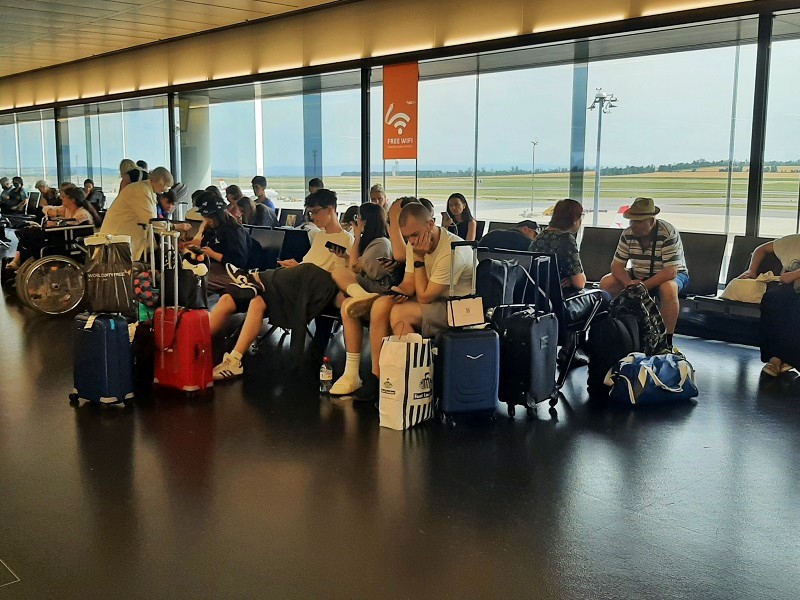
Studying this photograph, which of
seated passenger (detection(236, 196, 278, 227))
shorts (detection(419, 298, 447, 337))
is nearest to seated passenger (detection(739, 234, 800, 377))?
shorts (detection(419, 298, 447, 337))

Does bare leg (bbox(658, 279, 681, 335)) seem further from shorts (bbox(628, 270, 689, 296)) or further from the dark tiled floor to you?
the dark tiled floor

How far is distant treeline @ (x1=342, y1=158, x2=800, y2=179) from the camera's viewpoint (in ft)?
24.3

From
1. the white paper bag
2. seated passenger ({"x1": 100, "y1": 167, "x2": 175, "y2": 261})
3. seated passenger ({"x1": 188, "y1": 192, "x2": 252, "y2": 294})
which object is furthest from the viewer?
seated passenger ({"x1": 100, "y1": 167, "x2": 175, "y2": 261})

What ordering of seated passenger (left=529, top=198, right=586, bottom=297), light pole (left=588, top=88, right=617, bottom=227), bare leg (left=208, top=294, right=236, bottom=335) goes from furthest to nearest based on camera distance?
light pole (left=588, top=88, right=617, bottom=227), bare leg (left=208, top=294, right=236, bottom=335), seated passenger (left=529, top=198, right=586, bottom=297)

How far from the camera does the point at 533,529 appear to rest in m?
3.27

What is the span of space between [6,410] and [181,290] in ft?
4.37

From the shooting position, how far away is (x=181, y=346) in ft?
17.2

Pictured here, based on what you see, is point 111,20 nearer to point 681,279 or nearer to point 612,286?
point 612,286

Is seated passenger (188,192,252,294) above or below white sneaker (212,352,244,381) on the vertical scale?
above

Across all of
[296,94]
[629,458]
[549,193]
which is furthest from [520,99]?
[629,458]

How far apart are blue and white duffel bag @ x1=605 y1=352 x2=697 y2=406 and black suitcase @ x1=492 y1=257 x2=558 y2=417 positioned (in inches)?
19.3

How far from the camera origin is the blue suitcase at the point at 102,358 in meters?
4.86

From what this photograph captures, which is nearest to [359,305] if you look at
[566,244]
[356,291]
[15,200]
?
[356,291]

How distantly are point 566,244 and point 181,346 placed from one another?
277 cm
